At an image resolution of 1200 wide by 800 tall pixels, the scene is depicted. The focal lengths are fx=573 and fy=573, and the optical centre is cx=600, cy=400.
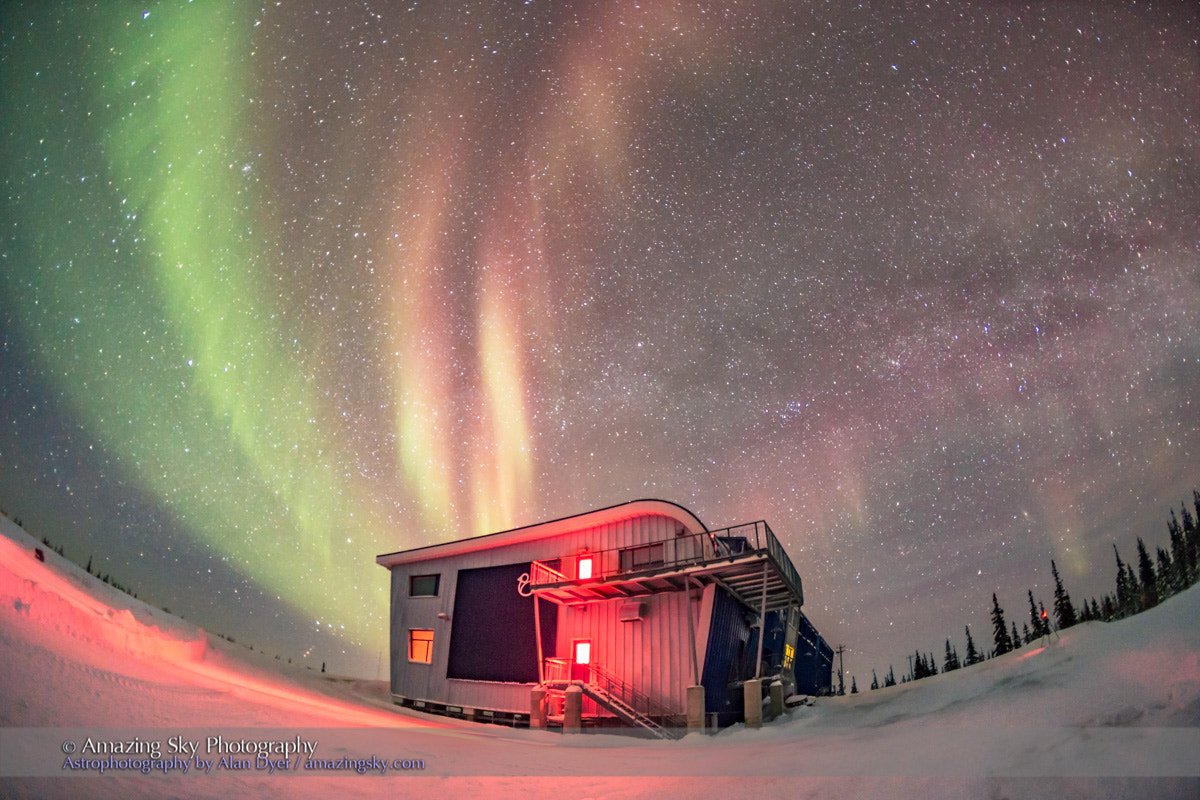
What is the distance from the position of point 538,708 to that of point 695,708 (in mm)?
6005

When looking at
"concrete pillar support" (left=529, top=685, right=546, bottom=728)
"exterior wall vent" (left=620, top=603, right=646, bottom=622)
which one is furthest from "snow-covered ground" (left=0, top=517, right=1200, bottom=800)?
"concrete pillar support" (left=529, top=685, right=546, bottom=728)

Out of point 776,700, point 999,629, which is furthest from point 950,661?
point 776,700

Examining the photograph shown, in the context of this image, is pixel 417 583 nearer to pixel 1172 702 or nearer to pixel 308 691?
pixel 308 691

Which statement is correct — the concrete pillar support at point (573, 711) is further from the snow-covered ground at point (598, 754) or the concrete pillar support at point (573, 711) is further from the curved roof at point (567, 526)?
the snow-covered ground at point (598, 754)

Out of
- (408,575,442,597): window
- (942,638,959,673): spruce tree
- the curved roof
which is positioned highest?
the curved roof

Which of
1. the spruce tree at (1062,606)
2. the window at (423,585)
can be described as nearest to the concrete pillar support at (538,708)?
the window at (423,585)

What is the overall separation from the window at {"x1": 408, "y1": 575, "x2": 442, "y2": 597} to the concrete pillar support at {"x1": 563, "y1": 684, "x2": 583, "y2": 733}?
10821mm

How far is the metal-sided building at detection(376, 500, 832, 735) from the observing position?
2034 cm

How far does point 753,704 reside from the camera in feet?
57.1

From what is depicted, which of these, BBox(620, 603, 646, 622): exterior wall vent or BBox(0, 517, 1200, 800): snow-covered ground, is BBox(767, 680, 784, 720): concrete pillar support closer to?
BBox(620, 603, 646, 622): exterior wall vent

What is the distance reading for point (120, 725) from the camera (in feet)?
19.6

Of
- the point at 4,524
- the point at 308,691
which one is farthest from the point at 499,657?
the point at 4,524

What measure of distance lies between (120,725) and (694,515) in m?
18.4

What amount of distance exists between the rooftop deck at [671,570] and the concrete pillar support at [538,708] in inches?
137
